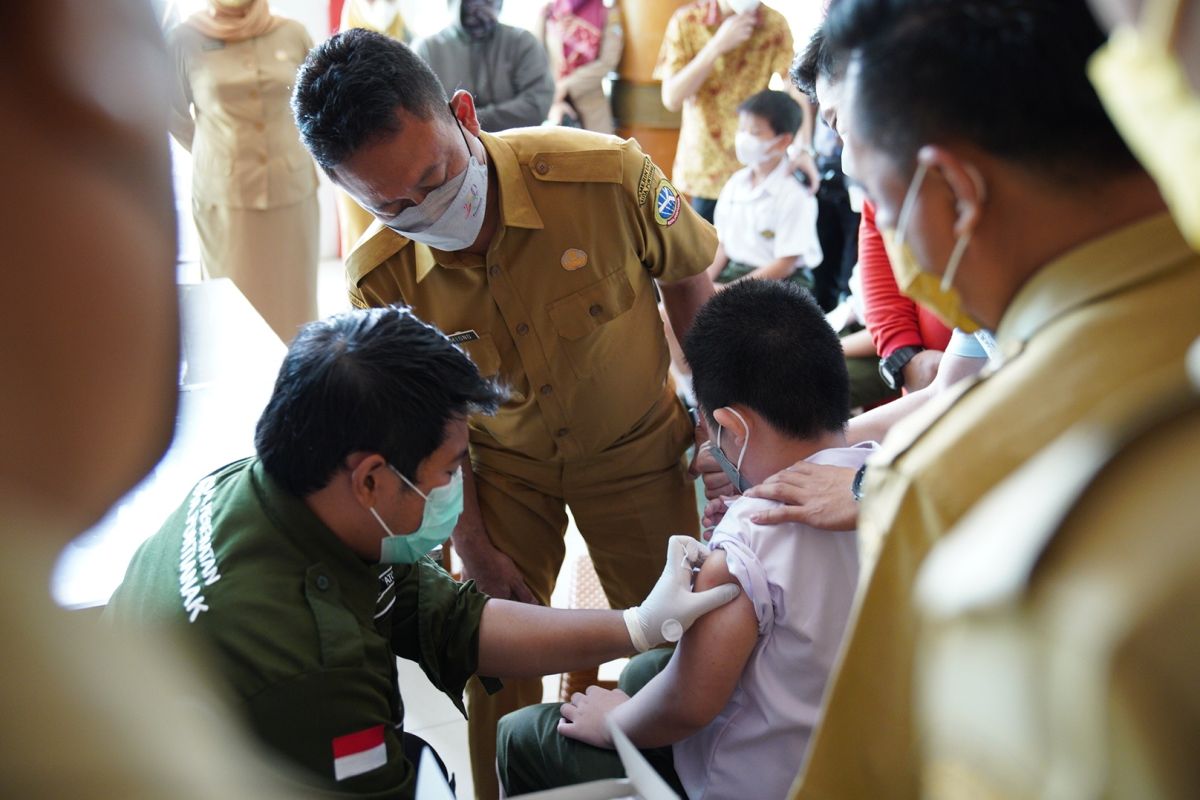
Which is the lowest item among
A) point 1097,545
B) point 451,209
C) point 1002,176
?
point 451,209

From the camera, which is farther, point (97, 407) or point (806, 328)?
point (806, 328)

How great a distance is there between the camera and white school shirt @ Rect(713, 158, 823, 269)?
3.67 meters

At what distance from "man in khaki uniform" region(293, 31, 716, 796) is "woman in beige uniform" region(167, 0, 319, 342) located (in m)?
1.97

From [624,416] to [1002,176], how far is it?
1.26 metres

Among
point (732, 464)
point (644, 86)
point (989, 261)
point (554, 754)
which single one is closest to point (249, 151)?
point (644, 86)

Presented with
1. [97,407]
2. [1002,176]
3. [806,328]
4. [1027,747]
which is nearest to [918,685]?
[1027,747]

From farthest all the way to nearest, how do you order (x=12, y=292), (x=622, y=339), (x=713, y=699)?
(x=622, y=339), (x=713, y=699), (x=12, y=292)

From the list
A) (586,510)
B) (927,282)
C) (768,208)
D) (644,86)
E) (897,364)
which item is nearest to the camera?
(927,282)

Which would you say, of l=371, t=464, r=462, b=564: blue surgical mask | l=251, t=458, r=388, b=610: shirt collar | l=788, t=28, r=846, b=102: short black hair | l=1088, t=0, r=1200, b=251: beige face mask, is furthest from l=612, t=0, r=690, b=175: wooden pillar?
l=1088, t=0, r=1200, b=251: beige face mask

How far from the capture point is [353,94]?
1.56 metres

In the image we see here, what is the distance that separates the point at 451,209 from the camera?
5.58ft

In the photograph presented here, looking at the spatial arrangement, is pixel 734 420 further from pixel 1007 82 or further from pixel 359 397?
pixel 1007 82

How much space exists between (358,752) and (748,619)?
0.53 m

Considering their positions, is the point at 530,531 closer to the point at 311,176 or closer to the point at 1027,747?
the point at 1027,747
